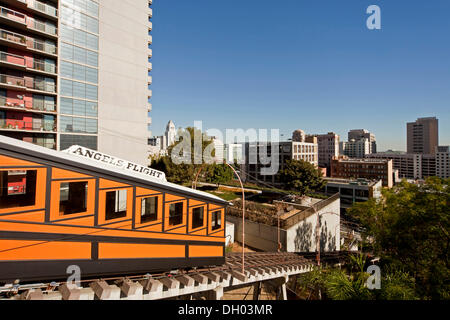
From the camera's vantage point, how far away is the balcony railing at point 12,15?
17500 millimetres

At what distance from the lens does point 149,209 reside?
7.71m

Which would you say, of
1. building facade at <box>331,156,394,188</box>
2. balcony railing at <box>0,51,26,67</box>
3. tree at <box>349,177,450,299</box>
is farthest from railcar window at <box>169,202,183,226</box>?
building facade at <box>331,156,394,188</box>

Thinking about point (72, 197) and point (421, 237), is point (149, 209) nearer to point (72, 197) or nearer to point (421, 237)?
point (72, 197)

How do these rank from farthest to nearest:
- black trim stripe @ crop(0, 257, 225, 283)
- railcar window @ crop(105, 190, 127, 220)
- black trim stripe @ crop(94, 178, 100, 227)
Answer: railcar window @ crop(105, 190, 127, 220), black trim stripe @ crop(94, 178, 100, 227), black trim stripe @ crop(0, 257, 225, 283)

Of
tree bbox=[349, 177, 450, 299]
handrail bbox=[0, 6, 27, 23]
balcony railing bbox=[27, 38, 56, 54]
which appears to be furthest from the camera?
balcony railing bbox=[27, 38, 56, 54]

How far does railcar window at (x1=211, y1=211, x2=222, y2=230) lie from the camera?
9504mm

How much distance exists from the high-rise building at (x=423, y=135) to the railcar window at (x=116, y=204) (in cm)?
20628

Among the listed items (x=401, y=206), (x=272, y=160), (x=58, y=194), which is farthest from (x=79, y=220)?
(x=272, y=160)

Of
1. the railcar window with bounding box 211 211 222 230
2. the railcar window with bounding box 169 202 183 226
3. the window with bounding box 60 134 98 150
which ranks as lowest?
the railcar window with bounding box 211 211 222 230

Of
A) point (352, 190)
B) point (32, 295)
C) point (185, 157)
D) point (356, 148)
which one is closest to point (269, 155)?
point (352, 190)

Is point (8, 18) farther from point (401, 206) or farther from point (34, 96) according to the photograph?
point (401, 206)

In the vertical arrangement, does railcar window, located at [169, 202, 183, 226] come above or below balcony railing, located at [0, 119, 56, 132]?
below

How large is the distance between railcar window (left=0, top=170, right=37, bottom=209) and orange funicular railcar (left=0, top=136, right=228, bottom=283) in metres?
0.02

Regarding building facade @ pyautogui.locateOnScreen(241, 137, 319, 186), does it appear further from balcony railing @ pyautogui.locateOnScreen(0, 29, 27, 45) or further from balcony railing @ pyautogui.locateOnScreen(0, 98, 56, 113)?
balcony railing @ pyautogui.locateOnScreen(0, 29, 27, 45)
